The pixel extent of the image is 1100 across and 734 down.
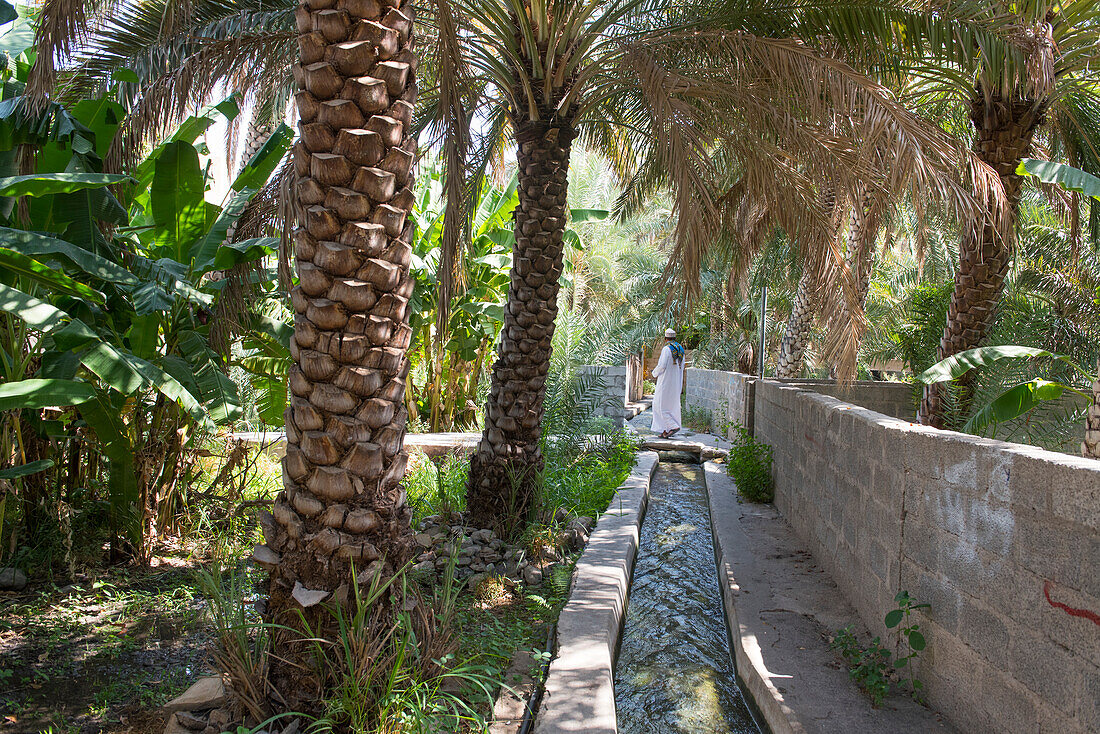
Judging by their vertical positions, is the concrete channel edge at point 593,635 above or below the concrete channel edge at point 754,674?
above

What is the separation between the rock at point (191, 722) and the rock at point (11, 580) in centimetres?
238

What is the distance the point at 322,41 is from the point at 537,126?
3.38m

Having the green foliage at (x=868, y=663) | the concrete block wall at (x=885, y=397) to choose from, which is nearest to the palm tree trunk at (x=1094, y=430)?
the green foliage at (x=868, y=663)

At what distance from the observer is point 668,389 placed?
47.6 feet

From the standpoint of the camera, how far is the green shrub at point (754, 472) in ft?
28.7

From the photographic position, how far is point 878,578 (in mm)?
4523

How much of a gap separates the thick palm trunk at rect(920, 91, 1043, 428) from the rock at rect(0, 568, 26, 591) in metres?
8.41

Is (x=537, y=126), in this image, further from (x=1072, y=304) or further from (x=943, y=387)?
(x=1072, y=304)

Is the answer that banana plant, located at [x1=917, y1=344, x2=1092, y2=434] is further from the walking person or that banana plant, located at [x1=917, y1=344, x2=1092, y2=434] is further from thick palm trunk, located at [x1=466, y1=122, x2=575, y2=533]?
the walking person

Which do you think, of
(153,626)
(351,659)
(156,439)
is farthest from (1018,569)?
(156,439)

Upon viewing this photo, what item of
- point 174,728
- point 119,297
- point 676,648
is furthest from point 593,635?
point 119,297

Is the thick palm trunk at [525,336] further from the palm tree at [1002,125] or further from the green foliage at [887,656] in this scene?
the palm tree at [1002,125]

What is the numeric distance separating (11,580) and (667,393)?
1162cm

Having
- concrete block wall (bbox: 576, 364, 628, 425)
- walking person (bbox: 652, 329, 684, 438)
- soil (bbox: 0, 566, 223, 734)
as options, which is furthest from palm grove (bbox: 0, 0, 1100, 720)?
walking person (bbox: 652, 329, 684, 438)
